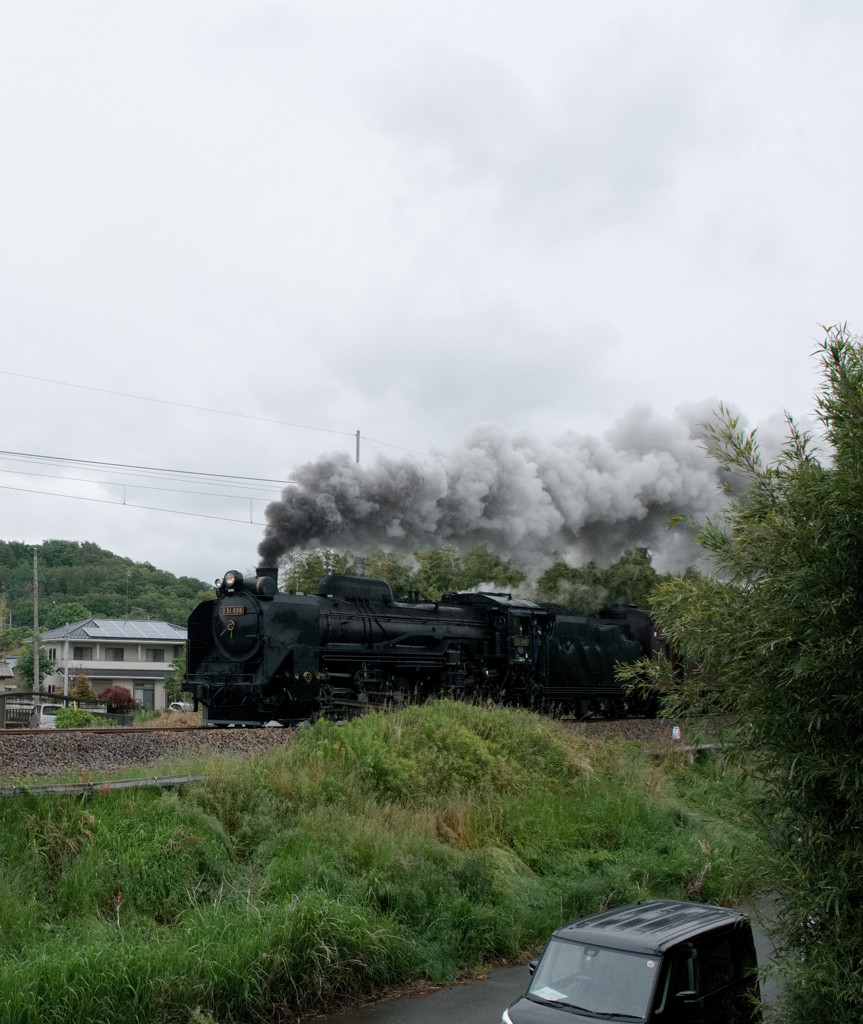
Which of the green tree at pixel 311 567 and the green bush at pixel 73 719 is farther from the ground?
the green tree at pixel 311 567

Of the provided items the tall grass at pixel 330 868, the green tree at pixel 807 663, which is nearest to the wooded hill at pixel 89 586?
the tall grass at pixel 330 868

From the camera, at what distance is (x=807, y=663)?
544 centimetres

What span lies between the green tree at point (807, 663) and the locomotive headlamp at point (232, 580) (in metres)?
13.9

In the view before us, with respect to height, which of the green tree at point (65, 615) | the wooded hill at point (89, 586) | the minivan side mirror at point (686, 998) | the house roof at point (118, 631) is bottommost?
the minivan side mirror at point (686, 998)

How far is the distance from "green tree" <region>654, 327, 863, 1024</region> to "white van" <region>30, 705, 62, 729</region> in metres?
29.7

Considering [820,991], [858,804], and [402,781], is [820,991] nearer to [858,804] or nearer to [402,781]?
[858,804]

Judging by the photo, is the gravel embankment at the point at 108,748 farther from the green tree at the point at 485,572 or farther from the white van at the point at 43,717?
the green tree at the point at 485,572

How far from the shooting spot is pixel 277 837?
36.7 ft

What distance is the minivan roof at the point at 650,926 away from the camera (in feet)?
23.2

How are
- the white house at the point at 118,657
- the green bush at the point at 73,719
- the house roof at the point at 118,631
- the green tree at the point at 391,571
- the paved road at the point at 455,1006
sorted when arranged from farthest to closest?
the house roof at the point at 118,631 → the white house at the point at 118,657 → the green tree at the point at 391,571 → the green bush at the point at 73,719 → the paved road at the point at 455,1006

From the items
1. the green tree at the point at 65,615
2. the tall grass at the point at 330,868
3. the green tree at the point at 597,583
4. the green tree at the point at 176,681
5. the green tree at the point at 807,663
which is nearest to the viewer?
the green tree at the point at 807,663

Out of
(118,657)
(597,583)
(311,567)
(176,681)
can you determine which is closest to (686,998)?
(311,567)

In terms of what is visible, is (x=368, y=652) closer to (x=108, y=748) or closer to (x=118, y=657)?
(x=108, y=748)

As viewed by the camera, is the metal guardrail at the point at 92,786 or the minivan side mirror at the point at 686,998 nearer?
the minivan side mirror at the point at 686,998
